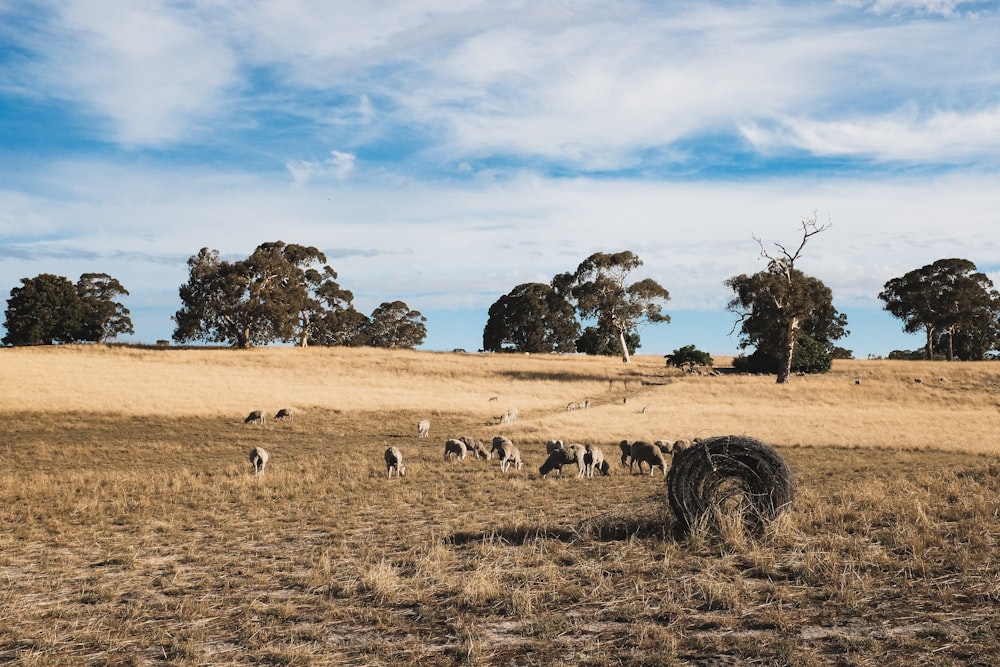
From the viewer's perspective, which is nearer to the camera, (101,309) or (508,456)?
(508,456)

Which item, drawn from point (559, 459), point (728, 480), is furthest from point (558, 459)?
point (728, 480)

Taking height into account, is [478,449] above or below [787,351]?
below

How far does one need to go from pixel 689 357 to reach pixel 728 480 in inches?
2453

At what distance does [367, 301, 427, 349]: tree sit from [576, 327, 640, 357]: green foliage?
26.3 meters

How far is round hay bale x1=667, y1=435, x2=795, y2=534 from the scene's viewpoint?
11.1 m

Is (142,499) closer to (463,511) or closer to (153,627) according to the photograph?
(463,511)

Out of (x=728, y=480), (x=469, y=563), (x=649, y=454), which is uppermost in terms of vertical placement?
(x=728, y=480)

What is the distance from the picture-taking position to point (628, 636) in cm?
728

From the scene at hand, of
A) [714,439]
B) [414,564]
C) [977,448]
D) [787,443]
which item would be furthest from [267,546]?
[977,448]

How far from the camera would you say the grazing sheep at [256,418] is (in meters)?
35.6

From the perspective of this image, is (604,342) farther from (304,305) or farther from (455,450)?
(455,450)

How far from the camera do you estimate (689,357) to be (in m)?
71.9

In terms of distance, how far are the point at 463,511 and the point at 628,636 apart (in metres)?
7.67

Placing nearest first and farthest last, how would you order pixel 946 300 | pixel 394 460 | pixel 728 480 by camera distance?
pixel 728 480 < pixel 394 460 < pixel 946 300
